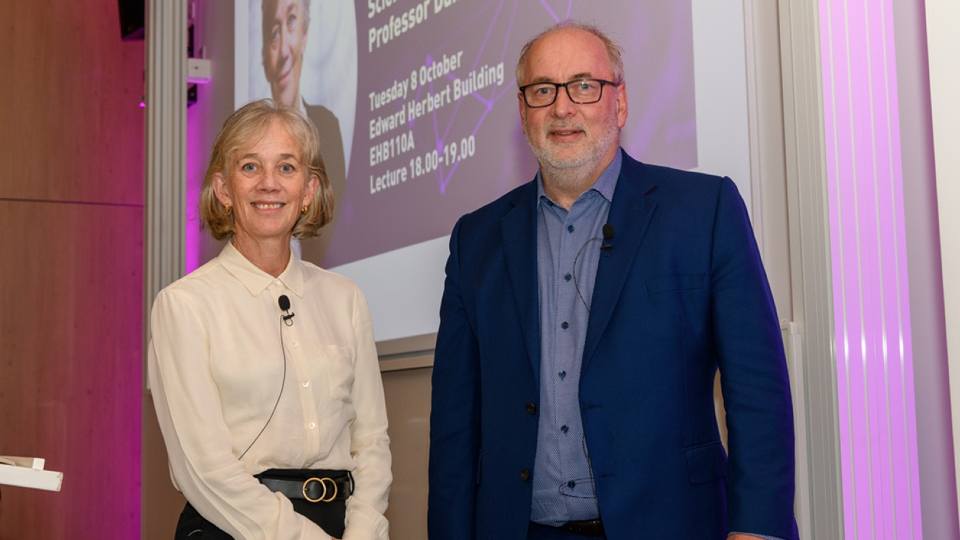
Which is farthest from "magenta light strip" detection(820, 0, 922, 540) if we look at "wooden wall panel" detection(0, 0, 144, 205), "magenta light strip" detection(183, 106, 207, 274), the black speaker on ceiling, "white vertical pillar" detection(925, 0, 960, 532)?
"wooden wall panel" detection(0, 0, 144, 205)

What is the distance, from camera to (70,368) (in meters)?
6.78

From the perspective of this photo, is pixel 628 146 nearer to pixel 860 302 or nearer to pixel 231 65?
pixel 860 302

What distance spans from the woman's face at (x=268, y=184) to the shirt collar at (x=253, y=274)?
0.05 metres

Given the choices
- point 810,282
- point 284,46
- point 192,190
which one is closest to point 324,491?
point 810,282

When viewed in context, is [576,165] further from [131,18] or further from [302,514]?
[131,18]

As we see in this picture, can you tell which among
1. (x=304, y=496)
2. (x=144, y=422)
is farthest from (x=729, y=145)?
(x=144, y=422)

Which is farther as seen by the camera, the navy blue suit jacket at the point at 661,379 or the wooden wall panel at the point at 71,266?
the wooden wall panel at the point at 71,266

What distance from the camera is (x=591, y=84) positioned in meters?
2.26

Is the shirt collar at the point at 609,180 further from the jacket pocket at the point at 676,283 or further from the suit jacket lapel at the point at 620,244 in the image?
the jacket pocket at the point at 676,283

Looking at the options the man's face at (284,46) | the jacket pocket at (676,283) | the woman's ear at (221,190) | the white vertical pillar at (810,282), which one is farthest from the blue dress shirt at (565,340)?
the man's face at (284,46)

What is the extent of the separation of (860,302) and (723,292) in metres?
0.43

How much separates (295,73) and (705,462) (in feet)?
9.91

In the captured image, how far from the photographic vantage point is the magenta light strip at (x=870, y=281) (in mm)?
2225

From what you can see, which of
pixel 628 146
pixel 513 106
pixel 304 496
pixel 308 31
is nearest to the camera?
pixel 304 496
